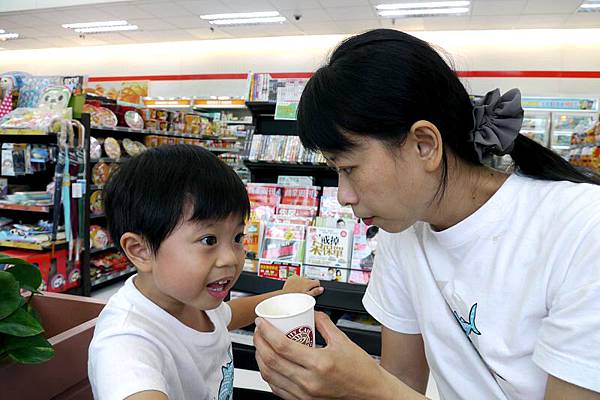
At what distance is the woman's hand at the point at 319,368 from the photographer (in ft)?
2.56

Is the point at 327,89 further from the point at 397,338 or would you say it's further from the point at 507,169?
the point at 397,338

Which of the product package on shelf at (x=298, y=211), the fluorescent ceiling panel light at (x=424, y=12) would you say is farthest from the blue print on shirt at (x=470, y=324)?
the fluorescent ceiling panel light at (x=424, y=12)

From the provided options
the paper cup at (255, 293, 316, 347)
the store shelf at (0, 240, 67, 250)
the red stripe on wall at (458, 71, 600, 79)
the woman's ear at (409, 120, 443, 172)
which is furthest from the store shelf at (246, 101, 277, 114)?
the red stripe on wall at (458, 71, 600, 79)

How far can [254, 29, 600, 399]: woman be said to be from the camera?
800mm

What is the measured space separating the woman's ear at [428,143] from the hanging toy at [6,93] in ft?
16.0

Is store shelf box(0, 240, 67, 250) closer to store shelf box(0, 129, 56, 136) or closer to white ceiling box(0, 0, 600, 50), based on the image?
store shelf box(0, 129, 56, 136)

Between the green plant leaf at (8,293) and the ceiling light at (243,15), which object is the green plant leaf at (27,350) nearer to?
the green plant leaf at (8,293)

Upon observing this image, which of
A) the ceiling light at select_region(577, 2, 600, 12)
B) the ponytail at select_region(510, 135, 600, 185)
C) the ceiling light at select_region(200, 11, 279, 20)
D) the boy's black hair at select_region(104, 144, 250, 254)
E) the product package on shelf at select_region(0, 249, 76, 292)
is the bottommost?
the product package on shelf at select_region(0, 249, 76, 292)

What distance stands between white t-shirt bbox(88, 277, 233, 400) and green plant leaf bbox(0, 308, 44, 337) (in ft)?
0.43

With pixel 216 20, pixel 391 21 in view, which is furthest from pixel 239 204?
pixel 216 20

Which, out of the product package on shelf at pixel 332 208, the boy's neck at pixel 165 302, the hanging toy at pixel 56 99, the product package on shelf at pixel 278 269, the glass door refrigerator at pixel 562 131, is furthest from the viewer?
the glass door refrigerator at pixel 562 131

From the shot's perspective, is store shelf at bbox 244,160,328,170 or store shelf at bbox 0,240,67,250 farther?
store shelf at bbox 0,240,67,250

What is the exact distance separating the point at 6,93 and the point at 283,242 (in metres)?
3.99

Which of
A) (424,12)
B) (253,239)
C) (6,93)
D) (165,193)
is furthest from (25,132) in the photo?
(424,12)
